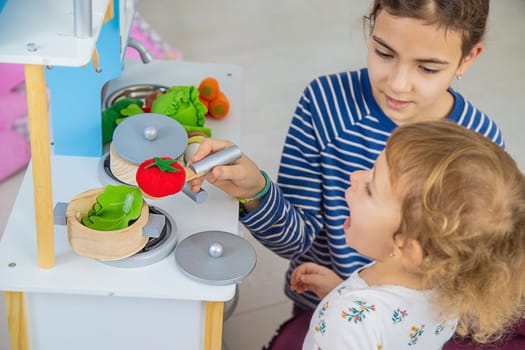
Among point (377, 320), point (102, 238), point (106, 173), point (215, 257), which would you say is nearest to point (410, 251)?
point (377, 320)

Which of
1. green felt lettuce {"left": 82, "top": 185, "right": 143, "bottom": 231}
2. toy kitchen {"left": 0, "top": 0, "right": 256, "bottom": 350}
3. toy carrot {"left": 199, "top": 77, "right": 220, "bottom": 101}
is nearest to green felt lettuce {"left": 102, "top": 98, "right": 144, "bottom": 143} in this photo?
toy kitchen {"left": 0, "top": 0, "right": 256, "bottom": 350}

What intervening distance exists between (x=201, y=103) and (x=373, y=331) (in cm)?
50

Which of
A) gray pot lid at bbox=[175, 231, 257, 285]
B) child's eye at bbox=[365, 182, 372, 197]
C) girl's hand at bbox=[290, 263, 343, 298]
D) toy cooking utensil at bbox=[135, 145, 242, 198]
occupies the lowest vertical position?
girl's hand at bbox=[290, 263, 343, 298]

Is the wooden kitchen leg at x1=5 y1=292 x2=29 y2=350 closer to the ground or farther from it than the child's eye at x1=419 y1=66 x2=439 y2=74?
closer to the ground

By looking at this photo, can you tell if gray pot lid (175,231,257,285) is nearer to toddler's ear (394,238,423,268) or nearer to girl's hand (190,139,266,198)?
girl's hand (190,139,266,198)

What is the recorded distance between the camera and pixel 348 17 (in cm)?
284

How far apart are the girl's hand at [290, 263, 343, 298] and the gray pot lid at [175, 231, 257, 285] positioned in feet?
0.53

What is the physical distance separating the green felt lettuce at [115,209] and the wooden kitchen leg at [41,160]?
52mm

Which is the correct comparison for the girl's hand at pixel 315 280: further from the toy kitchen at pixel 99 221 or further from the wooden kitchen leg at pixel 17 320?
the wooden kitchen leg at pixel 17 320

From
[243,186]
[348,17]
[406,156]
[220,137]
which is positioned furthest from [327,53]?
[406,156]

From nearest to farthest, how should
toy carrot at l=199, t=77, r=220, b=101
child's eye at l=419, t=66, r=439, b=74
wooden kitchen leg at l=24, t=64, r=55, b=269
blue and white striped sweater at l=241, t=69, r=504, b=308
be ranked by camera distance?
wooden kitchen leg at l=24, t=64, r=55, b=269
child's eye at l=419, t=66, r=439, b=74
blue and white striped sweater at l=241, t=69, r=504, b=308
toy carrot at l=199, t=77, r=220, b=101

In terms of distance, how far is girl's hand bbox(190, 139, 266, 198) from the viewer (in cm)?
115

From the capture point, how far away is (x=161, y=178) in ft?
3.46

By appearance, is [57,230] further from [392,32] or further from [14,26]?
[392,32]
